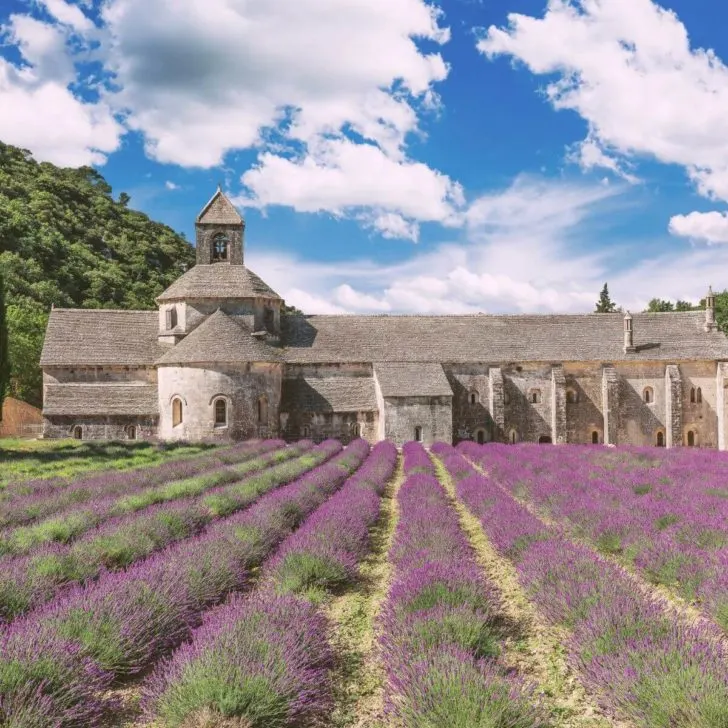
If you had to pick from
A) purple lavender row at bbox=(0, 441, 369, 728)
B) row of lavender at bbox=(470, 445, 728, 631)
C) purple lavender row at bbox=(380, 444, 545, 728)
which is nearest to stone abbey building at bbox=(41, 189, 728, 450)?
row of lavender at bbox=(470, 445, 728, 631)

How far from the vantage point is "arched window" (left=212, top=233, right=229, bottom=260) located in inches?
1501

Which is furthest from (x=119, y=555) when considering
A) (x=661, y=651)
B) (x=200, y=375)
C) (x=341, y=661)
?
(x=200, y=375)

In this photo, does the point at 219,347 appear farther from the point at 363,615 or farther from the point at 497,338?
the point at 363,615

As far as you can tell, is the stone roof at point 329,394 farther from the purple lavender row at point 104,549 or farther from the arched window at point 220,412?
the purple lavender row at point 104,549

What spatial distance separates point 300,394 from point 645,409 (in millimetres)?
19492

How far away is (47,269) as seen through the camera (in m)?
60.2

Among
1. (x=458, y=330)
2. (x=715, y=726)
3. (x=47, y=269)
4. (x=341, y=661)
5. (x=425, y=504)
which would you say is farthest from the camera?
(x=47, y=269)

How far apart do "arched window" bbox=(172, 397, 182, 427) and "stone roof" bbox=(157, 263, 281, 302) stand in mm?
6426

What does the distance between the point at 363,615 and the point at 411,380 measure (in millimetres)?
26168

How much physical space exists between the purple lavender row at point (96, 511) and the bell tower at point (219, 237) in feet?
73.1

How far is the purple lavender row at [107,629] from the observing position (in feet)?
13.8

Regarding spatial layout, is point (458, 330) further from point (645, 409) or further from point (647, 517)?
→ point (647, 517)

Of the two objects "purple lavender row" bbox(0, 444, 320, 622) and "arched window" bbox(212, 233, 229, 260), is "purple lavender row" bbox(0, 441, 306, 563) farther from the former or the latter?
"arched window" bbox(212, 233, 229, 260)

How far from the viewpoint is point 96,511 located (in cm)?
1137
